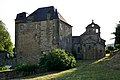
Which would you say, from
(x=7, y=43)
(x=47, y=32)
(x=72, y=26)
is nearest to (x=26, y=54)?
(x=47, y=32)

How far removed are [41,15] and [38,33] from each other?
4.25m

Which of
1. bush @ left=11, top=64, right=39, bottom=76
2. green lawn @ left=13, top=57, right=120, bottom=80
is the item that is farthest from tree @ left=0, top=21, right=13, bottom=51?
green lawn @ left=13, top=57, right=120, bottom=80

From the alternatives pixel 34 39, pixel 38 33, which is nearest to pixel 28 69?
pixel 38 33

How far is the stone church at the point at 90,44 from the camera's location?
185ft

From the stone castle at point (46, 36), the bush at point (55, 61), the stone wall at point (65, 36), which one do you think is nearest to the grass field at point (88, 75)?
the bush at point (55, 61)

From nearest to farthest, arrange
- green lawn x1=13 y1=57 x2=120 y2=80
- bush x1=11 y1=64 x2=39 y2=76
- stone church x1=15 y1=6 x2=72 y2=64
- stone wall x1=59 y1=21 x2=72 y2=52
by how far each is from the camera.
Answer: green lawn x1=13 y1=57 x2=120 y2=80 < bush x1=11 y1=64 x2=39 y2=76 < stone church x1=15 y1=6 x2=72 y2=64 < stone wall x1=59 y1=21 x2=72 y2=52

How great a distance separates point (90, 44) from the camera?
2233 inches

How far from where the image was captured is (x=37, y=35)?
52781mm

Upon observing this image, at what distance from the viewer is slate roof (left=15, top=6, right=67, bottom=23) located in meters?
51.3

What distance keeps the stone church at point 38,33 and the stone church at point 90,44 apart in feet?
14.2

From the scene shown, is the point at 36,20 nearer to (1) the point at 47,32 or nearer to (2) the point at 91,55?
(1) the point at 47,32

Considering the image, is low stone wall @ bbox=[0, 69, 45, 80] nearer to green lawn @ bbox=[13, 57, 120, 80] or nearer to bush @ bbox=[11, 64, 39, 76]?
bush @ bbox=[11, 64, 39, 76]

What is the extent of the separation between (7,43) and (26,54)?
745 inches

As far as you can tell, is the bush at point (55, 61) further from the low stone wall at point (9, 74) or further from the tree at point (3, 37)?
the tree at point (3, 37)
